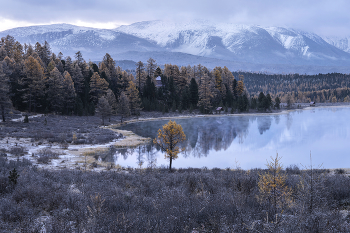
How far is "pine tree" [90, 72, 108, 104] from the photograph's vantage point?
2346 inches

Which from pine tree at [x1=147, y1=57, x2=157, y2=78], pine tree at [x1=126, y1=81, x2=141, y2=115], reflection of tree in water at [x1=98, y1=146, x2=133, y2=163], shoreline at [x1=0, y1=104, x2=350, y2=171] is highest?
pine tree at [x1=147, y1=57, x2=157, y2=78]

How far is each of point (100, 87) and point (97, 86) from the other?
2.77ft

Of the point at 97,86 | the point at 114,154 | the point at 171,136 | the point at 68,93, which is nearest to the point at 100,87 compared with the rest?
the point at 97,86

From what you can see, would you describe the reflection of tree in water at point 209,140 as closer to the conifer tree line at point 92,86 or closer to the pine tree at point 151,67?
the conifer tree line at point 92,86

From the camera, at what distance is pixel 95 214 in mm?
5316

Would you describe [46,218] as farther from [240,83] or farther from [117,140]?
[240,83]

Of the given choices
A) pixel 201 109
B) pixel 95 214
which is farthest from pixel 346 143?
pixel 201 109

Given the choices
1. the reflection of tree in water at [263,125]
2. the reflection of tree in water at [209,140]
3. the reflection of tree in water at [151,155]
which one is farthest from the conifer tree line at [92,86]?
the reflection of tree in water at [151,155]

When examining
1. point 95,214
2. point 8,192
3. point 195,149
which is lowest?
point 195,149

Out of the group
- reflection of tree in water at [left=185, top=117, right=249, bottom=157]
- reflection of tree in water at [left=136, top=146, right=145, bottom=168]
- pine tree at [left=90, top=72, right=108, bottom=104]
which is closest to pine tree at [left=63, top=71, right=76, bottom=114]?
pine tree at [left=90, top=72, right=108, bottom=104]

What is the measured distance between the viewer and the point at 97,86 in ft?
197

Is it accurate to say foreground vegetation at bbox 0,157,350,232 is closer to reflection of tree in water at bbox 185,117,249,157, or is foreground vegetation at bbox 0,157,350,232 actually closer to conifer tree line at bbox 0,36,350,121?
reflection of tree in water at bbox 185,117,249,157

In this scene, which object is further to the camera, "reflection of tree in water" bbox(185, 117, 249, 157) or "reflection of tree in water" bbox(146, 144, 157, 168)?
"reflection of tree in water" bbox(185, 117, 249, 157)

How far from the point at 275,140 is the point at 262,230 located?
30340 mm
